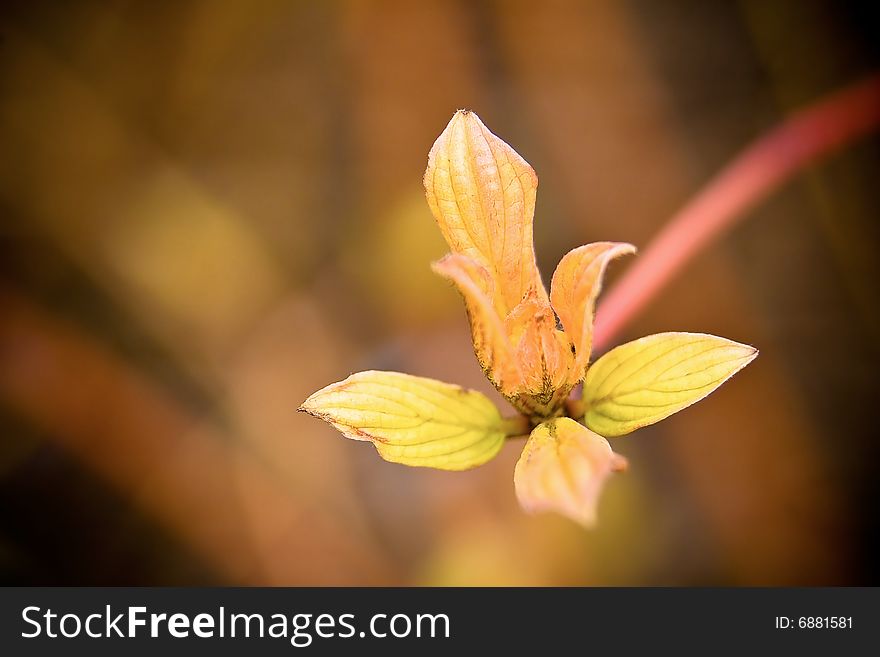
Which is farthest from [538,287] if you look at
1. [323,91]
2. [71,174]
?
[71,174]

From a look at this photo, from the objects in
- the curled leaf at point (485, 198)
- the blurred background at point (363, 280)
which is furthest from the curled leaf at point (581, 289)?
the blurred background at point (363, 280)

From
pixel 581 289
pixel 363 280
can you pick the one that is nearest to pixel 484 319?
pixel 581 289

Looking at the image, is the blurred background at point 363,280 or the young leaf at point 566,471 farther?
the blurred background at point 363,280

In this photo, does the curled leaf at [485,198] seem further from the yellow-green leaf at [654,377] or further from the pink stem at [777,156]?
the pink stem at [777,156]

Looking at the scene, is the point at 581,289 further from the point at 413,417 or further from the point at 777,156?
the point at 777,156

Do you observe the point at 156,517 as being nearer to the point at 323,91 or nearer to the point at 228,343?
the point at 228,343

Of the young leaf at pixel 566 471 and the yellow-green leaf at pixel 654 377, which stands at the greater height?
the yellow-green leaf at pixel 654 377

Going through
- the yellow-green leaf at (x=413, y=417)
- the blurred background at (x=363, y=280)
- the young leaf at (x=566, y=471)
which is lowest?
the young leaf at (x=566, y=471)
